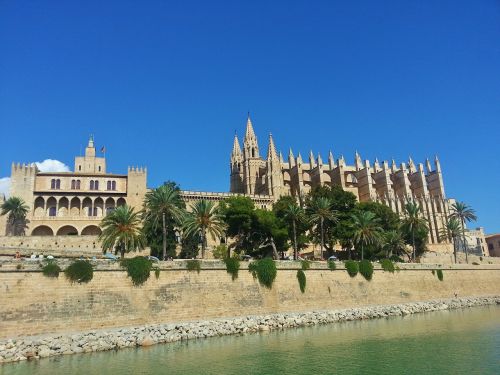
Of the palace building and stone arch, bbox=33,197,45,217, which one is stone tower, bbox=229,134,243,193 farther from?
stone arch, bbox=33,197,45,217

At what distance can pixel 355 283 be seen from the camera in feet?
121

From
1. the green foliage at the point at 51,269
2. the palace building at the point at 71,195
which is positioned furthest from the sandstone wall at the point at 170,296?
the palace building at the point at 71,195

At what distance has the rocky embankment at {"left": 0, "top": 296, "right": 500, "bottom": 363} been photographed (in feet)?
70.6

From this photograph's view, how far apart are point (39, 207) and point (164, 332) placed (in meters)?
36.6

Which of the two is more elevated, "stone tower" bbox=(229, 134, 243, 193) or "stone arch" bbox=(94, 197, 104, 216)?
"stone tower" bbox=(229, 134, 243, 193)

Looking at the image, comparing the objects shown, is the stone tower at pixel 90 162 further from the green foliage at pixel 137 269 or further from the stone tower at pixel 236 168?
the green foliage at pixel 137 269

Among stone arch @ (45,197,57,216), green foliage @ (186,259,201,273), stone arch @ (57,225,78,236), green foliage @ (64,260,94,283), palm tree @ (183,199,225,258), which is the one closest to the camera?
green foliage @ (64,260,94,283)

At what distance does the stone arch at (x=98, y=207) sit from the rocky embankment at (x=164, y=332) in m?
33.8

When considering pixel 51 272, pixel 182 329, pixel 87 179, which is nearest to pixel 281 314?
pixel 182 329

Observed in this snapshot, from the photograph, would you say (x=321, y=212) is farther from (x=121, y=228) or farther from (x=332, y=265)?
(x=121, y=228)

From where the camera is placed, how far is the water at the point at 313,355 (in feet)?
59.3

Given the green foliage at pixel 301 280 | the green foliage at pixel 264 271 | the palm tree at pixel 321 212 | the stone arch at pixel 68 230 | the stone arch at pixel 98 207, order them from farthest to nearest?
the stone arch at pixel 98 207 < the stone arch at pixel 68 230 < the palm tree at pixel 321 212 < the green foliage at pixel 301 280 < the green foliage at pixel 264 271

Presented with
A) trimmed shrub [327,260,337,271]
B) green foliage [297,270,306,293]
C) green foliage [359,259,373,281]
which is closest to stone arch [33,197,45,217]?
green foliage [297,270,306,293]

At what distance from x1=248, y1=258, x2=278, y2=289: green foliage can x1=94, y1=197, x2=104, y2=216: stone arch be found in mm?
30974
